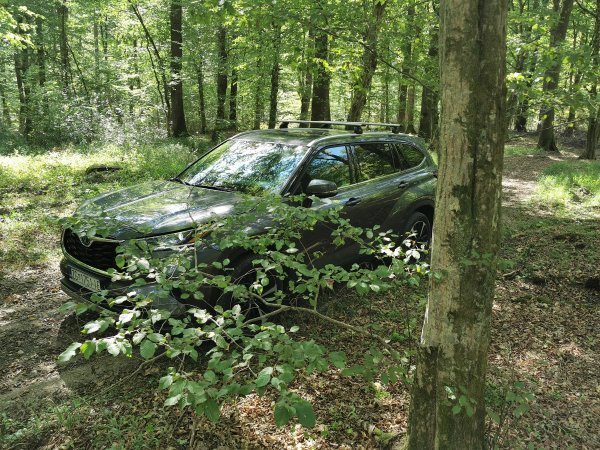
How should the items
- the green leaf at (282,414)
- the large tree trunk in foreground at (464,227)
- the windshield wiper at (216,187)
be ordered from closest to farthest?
the green leaf at (282,414), the large tree trunk in foreground at (464,227), the windshield wiper at (216,187)

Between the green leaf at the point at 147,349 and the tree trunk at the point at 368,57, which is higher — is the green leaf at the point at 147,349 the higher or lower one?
the lower one

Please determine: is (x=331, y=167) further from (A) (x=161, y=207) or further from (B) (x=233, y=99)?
(B) (x=233, y=99)

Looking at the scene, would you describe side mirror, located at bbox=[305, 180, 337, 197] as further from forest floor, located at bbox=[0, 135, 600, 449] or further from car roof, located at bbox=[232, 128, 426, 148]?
forest floor, located at bbox=[0, 135, 600, 449]

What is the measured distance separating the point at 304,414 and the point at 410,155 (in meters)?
5.19

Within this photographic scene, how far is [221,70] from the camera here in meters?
17.5

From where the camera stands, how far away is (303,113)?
18.1 metres

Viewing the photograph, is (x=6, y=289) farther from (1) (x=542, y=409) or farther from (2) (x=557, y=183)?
(2) (x=557, y=183)

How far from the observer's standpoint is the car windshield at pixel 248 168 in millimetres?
4590

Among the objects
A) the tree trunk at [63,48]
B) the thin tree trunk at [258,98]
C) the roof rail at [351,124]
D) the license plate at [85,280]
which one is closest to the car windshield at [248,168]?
the roof rail at [351,124]

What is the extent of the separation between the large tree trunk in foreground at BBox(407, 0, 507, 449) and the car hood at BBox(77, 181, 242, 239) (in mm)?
1855

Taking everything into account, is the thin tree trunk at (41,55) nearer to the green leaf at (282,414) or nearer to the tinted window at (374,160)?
the tinted window at (374,160)

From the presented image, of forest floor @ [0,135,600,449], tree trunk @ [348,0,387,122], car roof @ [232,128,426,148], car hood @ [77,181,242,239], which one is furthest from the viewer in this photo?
tree trunk @ [348,0,387,122]

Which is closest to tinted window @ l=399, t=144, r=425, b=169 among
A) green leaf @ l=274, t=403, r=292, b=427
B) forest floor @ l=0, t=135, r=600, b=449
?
forest floor @ l=0, t=135, r=600, b=449

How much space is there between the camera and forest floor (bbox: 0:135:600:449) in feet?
10.0
